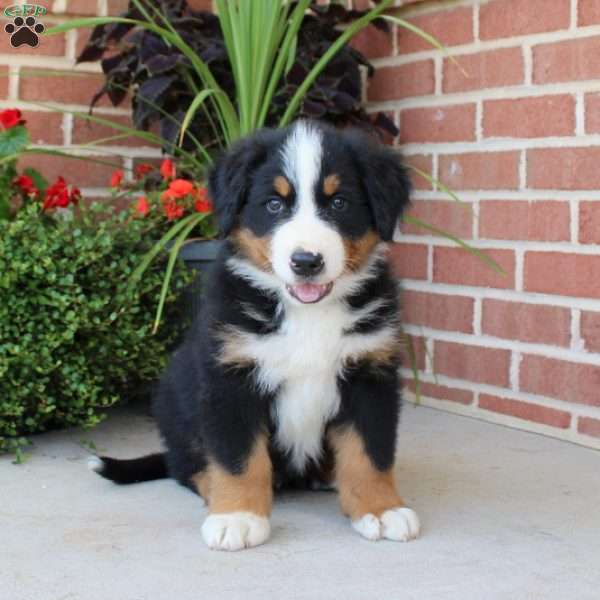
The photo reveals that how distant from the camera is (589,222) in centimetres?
310

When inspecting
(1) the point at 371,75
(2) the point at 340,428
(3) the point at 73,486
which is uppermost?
(1) the point at 371,75

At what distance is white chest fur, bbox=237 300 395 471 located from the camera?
Result: 91.0 inches

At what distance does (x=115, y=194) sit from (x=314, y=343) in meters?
1.58

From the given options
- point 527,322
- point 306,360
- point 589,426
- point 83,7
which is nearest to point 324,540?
point 306,360

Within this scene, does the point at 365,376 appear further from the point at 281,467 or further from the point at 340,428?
the point at 281,467

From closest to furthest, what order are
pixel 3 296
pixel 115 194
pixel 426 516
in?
pixel 426 516 → pixel 3 296 → pixel 115 194

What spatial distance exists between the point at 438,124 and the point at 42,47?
1556mm

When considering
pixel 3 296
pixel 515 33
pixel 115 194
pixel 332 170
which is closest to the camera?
pixel 332 170

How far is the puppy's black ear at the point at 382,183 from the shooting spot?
2.33 meters

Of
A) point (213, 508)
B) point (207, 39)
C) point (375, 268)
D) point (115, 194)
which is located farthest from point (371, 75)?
point (213, 508)

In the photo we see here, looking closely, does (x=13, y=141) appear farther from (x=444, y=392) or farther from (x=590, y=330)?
(x=590, y=330)

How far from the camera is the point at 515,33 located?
332 cm

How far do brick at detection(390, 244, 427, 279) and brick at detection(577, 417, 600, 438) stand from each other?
2.77ft

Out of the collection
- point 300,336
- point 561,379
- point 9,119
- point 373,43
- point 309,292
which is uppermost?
point 373,43
